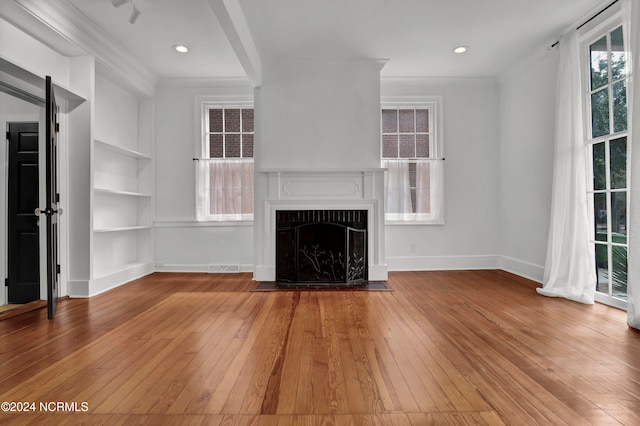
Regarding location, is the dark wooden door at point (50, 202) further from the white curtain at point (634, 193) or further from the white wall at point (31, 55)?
the white curtain at point (634, 193)

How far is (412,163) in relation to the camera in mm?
5090

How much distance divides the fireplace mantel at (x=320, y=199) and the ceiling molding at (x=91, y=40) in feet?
6.85

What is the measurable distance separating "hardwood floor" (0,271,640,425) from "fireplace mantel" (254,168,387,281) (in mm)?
966

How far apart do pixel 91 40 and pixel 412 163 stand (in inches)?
164

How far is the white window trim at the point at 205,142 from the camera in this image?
16.4 feet

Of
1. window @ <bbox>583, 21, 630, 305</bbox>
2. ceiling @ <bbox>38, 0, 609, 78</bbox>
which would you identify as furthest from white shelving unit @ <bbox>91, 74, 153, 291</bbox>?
window @ <bbox>583, 21, 630, 305</bbox>

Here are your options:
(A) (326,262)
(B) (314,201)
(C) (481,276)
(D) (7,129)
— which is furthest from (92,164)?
(C) (481,276)

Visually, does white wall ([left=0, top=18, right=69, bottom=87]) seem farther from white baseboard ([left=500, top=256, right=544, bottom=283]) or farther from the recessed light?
white baseboard ([left=500, top=256, right=544, bottom=283])

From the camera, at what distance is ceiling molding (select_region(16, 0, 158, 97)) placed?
3029 mm

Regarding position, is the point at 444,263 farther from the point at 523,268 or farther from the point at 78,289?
the point at 78,289

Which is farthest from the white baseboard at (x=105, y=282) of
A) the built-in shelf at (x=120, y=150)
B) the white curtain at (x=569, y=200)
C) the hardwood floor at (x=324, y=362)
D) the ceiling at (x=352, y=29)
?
the white curtain at (x=569, y=200)

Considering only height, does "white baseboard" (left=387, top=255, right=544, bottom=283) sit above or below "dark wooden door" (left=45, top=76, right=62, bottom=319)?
below

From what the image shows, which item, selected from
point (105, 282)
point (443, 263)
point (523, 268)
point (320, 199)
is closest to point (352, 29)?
point (320, 199)

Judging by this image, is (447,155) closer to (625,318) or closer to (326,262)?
(326,262)
